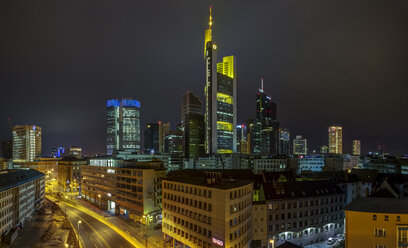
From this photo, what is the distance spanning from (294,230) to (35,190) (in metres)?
115

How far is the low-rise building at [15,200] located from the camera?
81.5 m

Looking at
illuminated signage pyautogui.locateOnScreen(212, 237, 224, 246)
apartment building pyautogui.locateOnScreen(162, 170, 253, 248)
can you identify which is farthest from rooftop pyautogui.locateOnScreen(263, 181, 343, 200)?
illuminated signage pyautogui.locateOnScreen(212, 237, 224, 246)

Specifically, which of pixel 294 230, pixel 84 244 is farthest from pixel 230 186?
pixel 84 244

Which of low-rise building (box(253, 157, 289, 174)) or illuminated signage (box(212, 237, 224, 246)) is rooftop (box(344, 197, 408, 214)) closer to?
illuminated signage (box(212, 237, 224, 246))

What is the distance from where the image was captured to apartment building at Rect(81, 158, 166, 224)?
100312mm

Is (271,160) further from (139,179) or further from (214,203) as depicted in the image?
(214,203)

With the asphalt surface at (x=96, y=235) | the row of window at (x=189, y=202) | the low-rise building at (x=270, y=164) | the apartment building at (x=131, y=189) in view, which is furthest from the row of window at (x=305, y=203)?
the low-rise building at (x=270, y=164)

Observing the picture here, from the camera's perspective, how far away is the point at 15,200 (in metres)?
92.4

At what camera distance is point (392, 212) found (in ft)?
182

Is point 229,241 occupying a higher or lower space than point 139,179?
lower

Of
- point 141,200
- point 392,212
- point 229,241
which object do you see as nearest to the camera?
point 392,212

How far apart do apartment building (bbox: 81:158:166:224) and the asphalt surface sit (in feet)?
40.0

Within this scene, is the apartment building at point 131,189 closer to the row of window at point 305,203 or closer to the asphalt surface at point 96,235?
the asphalt surface at point 96,235

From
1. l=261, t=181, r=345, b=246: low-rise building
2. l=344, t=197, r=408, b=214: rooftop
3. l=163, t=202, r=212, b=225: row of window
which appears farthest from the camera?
l=261, t=181, r=345, b=246: low-rise building
